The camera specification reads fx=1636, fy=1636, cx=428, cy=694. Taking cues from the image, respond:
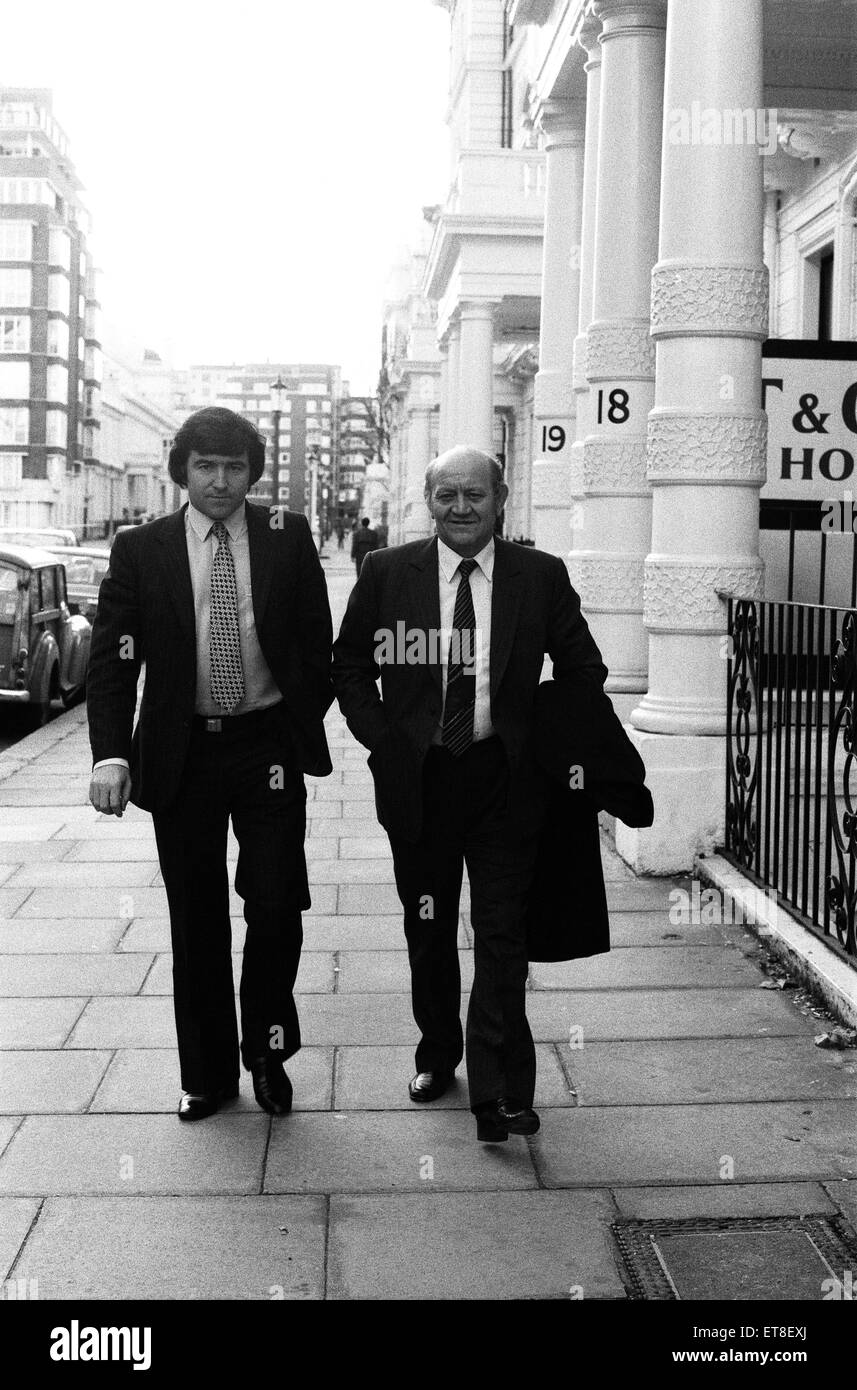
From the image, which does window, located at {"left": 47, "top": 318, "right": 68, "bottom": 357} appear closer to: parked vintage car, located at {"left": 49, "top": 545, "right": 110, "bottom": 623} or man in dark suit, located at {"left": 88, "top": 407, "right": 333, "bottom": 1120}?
parked vintage car, located at {"left": 49, "top": 545, "right": 110, "bottom": 623}

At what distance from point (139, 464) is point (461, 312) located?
124418 mm

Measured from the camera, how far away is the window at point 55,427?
91500 mm

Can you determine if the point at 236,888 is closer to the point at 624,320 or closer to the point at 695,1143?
the point at 695,1143

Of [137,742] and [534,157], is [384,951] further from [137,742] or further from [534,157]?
[534,157]

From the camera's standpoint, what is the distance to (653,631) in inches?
316

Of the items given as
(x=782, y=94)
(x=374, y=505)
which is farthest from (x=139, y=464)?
(x=782, y=94)

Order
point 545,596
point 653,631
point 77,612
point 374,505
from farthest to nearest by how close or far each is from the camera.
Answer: point 374,505, point 77,612, point 653,631, point 545,596

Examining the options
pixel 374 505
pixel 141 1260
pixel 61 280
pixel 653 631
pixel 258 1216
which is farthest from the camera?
pixel 374 505

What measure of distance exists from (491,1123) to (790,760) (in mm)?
2969

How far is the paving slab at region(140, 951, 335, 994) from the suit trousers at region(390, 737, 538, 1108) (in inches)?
63.3

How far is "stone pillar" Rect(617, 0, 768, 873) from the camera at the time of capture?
760 cm

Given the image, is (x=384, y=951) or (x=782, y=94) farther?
(x=782, y=94)

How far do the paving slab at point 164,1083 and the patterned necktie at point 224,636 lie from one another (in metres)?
1.18

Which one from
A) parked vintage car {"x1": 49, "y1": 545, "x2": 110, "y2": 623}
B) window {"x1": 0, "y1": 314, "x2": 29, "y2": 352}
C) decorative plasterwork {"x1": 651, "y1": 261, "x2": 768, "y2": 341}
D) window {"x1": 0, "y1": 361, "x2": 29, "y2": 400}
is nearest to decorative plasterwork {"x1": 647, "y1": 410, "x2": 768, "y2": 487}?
decorative plasterwork {"x1": 651, "y1": 261, "x2": 768, "y2": 341}
